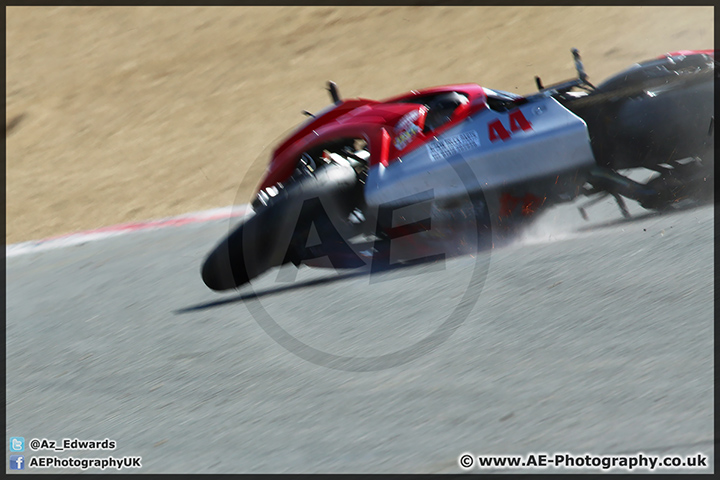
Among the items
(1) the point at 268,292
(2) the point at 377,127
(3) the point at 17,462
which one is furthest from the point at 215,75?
(3) the point at 17,462

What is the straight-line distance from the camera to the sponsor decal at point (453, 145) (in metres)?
4.82

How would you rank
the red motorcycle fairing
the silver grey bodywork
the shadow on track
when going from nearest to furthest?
the silver grey bodywork
the red motorcycle fairing
the shadow on track

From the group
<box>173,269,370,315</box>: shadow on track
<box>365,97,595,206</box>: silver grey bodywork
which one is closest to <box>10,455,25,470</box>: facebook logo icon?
<box>173,269,370,315</box>: shadow on track

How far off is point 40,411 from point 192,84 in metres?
11.5

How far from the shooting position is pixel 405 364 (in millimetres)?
3799

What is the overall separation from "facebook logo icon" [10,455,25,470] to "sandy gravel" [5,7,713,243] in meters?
6.45

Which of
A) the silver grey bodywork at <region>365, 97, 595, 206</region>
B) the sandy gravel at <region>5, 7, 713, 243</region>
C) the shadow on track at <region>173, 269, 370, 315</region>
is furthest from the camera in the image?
the sandy gravel at <region>5, 7, 713, 243</region>

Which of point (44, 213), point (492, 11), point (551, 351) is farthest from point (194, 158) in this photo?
point (551, 351)

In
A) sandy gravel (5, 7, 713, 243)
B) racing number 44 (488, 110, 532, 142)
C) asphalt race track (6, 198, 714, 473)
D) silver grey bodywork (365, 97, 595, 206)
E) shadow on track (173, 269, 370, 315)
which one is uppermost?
racing number 44 (488, 110, 532, 142)

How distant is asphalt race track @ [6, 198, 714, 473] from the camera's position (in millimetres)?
3000

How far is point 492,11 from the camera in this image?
50.4 ft

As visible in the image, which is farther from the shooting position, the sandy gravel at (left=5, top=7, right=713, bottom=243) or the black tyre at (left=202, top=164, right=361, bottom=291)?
the sandy gravel at (left=5, top=7, right=713, bottom=243)

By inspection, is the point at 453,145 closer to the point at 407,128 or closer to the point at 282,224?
the point at 407,128

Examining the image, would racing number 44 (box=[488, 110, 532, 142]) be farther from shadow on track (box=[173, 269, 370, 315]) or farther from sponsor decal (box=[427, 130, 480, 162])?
shadow on track (box=[173, 269, 370, 315])
